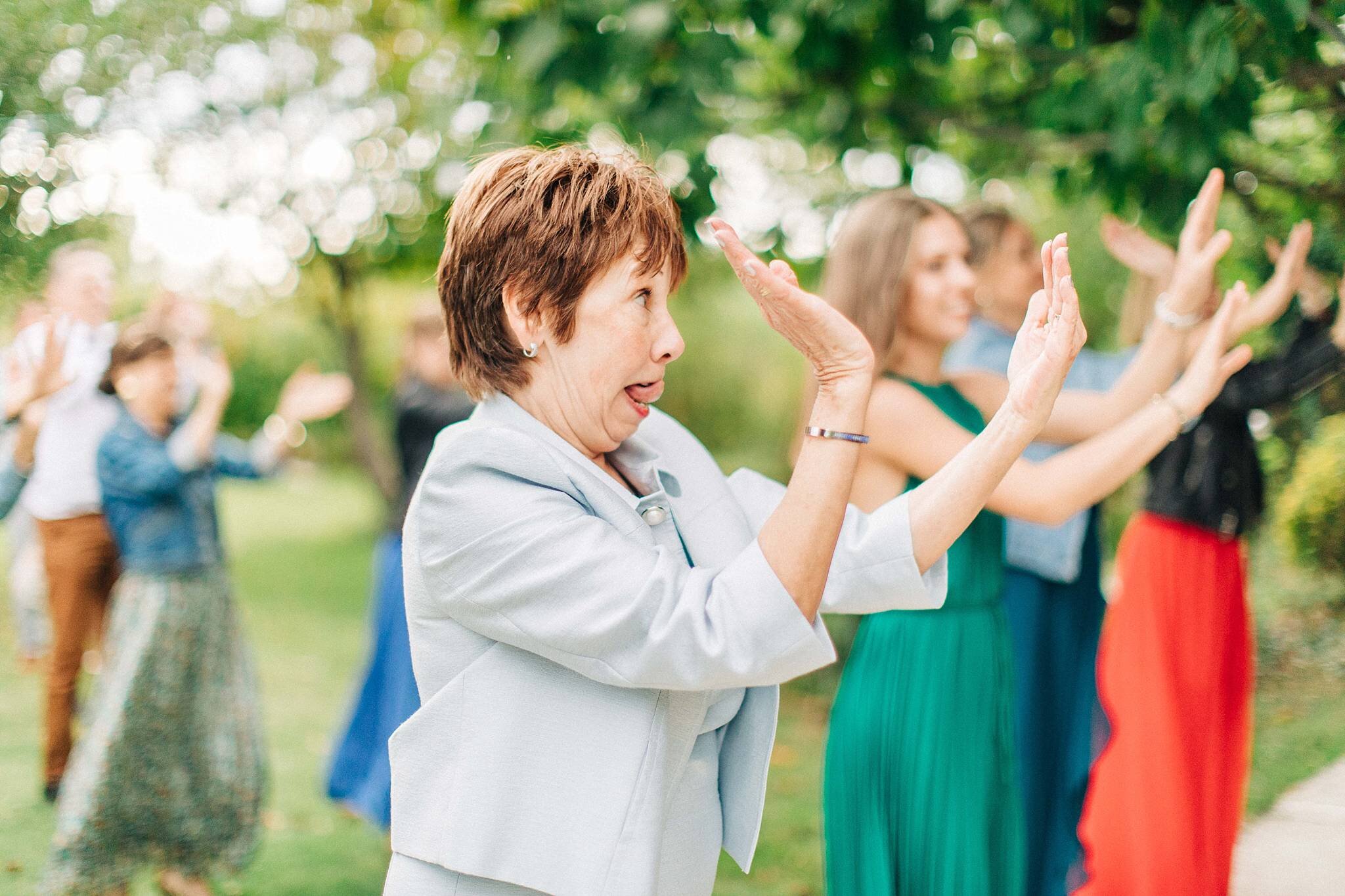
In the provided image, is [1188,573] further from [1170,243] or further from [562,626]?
[562,626]

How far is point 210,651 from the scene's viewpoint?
4.03m

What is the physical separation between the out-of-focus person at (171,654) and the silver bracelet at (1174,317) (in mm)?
2871

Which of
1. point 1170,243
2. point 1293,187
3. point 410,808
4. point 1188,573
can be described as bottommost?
point 1188,573

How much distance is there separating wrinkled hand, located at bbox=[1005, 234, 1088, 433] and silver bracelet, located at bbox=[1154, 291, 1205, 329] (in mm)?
1021

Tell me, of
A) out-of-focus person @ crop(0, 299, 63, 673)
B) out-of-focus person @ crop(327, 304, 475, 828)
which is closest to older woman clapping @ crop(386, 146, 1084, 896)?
out-of-focus person @ crop(0, 299, 63, 673)

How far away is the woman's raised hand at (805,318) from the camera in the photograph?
4.97 feet

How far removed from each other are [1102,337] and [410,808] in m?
8.48

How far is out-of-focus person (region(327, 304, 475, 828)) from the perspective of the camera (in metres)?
4.89

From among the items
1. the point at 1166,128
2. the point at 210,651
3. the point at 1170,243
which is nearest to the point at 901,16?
the point at 1166,128

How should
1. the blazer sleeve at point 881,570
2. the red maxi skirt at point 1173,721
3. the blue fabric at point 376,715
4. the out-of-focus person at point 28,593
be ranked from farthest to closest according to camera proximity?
the blue fabric at point 376,715 → the out-of-focus person at point 28,593 → the red maxi skirt at point 1173,721 → the blazer sleeve at point 881,570

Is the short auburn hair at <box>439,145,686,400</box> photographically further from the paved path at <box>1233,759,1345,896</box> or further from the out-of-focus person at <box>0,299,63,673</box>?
the paved path at <box>1233,759,1345,896</box>

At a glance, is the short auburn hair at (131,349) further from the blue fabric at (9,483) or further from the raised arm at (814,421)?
the raised arm at (814,421)

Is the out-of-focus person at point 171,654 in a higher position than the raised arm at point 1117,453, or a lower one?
lower

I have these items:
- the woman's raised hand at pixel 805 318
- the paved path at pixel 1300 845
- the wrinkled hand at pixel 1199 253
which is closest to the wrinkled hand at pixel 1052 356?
the woman's raised hand at pixel 805 318
